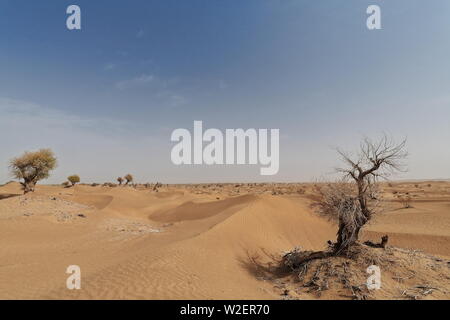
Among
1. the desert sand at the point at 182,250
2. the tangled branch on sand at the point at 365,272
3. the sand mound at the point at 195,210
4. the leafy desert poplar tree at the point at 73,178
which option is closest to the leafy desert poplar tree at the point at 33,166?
the desert sand at the point at 182,250

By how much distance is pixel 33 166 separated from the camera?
2791cm

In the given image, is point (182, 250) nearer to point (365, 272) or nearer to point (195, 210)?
point (365, 272)

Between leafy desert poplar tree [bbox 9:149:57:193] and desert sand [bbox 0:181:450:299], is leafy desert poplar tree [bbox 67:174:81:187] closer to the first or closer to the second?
leafy desert poplar tree [bbox 9:149:57:193]

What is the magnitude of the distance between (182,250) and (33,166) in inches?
1136

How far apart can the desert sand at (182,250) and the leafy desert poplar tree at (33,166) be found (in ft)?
38.0

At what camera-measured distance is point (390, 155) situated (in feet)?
26.1

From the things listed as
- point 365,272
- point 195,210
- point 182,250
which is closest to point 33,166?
point 195,210

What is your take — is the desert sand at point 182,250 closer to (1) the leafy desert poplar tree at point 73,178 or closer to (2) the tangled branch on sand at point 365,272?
(2) the tangled branch on sand at point 365,272

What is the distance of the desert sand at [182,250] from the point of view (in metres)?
→ 6.37

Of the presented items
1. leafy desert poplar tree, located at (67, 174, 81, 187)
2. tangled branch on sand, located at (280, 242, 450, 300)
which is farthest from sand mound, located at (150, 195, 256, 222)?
leafy desert poplar tree, located at (67, 174, 81, 187)

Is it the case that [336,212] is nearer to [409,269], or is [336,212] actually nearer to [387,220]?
[409,269]

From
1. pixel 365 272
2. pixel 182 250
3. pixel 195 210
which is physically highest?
pixel 182 250
